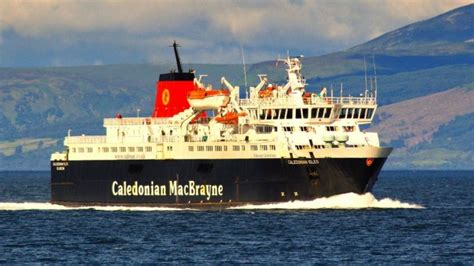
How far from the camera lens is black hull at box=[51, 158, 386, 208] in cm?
9281

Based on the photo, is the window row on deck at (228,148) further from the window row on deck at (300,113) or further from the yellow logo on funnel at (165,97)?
the yellow logo on funnel at (165,97)

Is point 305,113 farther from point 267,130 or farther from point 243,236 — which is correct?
point 243,236

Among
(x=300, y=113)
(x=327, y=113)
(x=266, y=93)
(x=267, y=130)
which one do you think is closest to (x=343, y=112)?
(x=327, y=113)

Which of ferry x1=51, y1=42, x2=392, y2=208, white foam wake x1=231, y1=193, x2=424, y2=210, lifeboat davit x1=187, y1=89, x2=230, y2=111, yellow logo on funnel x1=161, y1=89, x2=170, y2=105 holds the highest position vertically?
yellow logo on funnel x1=161, y1=89, x2=170, y2=105

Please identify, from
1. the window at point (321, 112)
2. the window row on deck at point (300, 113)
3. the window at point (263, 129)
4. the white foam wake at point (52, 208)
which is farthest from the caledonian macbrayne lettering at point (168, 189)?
the window at point (321, 112)

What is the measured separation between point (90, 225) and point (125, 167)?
1433 centimetres

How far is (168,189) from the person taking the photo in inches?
3907

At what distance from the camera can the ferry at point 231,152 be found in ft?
306

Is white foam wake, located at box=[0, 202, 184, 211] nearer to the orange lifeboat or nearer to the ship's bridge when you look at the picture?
the ship's bridge

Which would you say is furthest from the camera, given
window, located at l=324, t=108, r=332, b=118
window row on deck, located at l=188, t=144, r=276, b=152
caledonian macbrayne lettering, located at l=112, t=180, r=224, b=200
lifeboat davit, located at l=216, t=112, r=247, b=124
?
lifeboat davit, located at l=216, t=112, r=247, b=124

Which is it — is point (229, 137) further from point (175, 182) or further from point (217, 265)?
point (217, 265)

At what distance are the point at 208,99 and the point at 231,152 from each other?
214 inches

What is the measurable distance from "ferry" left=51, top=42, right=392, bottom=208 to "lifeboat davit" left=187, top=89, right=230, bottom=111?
0.07m

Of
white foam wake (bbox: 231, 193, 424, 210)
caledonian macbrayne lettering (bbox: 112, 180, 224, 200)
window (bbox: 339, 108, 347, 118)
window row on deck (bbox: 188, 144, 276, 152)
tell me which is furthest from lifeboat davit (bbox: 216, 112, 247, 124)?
window (bbox: 339, 108, 347, 118)
